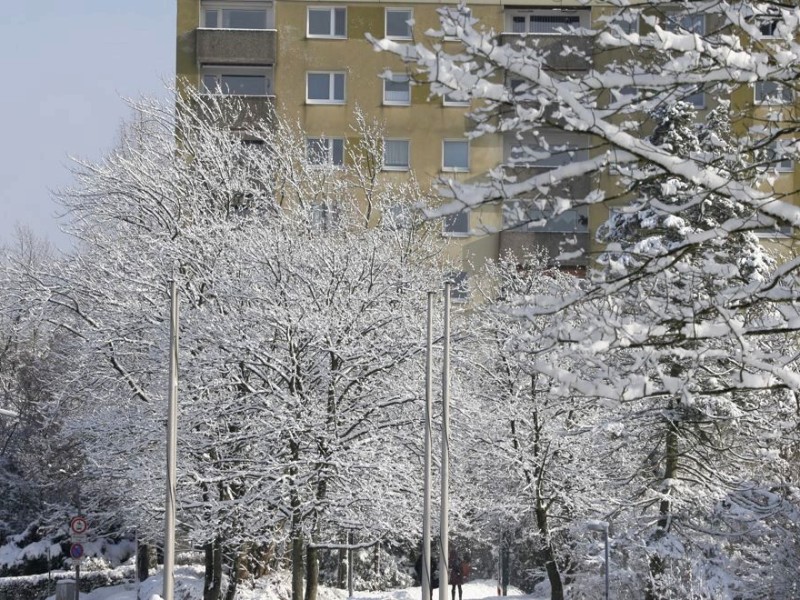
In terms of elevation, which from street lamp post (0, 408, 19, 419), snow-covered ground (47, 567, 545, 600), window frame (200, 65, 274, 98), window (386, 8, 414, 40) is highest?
window (386, 8, 414, 40)

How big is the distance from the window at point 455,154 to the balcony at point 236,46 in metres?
6.66

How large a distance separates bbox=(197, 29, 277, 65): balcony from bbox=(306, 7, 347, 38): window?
1.48 m

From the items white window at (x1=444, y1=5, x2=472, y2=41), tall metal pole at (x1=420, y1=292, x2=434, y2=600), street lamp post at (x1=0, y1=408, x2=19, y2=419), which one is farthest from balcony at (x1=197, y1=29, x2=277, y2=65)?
white window at (x1=444, y1=5, x2=472, y2=41)

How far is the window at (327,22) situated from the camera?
5200 cm

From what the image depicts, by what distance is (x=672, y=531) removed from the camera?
99.6 feet

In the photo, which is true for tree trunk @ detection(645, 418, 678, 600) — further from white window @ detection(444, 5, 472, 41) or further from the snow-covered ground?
white window @ detection(444, 5, 472, 41)

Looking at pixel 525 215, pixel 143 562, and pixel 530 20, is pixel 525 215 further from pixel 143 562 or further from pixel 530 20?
pixel 530 20

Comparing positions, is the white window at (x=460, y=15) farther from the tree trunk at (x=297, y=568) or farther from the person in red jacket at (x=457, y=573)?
the person in red jacket at (x=457, y=573)

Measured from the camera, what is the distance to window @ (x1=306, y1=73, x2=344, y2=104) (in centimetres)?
5212

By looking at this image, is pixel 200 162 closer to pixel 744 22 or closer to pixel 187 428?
pixel 187 428

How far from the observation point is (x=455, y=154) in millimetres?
52031

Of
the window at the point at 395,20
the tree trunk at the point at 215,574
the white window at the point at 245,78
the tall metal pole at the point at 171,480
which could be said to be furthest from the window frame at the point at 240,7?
the tall metal pole at the point at 171,480

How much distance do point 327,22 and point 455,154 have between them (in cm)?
637

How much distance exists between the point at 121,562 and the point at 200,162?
54.9ft
